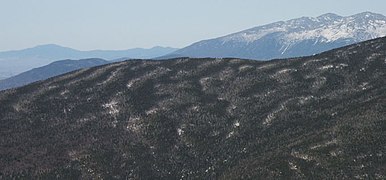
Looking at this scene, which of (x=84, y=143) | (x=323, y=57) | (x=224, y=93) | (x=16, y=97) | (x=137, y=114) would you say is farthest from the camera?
(x=323, y=57)

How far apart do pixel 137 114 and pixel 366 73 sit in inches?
1394

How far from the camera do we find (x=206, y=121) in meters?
59.9

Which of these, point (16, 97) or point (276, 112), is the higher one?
point (16, 97)

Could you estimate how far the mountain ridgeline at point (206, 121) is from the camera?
40.8 metres

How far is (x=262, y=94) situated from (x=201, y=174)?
2585 centimetres

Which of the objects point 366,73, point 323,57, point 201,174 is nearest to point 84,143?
point 201,174

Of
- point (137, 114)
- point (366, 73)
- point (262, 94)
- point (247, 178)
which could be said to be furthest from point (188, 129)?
point (366, 73)

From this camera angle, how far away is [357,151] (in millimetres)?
38156

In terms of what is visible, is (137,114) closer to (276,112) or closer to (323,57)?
(276,112)

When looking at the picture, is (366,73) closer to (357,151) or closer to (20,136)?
(357,151)

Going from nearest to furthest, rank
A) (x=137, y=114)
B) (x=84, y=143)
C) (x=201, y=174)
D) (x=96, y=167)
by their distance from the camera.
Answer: (x=201, y=174)
(x=96, y=167)
(x=84, y=143)
(x=137, y=114)

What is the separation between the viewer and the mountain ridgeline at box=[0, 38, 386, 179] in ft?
134

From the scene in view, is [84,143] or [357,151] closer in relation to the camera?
[357,151]

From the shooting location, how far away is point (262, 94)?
67312 millimetres
